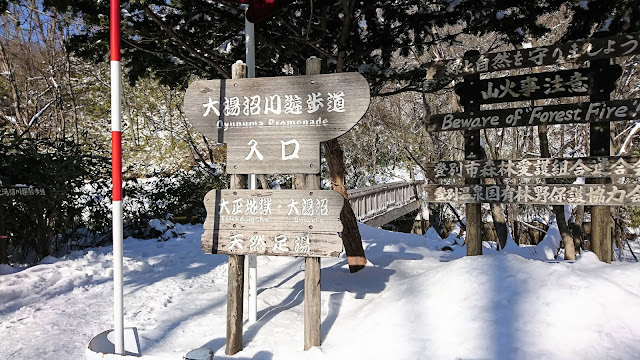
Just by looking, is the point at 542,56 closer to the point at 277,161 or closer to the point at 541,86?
the point at 541,86

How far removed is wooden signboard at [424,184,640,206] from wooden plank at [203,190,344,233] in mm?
2181

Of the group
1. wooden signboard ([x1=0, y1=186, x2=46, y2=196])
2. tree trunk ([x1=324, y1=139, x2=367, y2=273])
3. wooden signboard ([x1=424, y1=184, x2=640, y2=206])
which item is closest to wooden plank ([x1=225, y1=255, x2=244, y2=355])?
tree trunk ([x1=324, y1=139, x2=367, y2=273])

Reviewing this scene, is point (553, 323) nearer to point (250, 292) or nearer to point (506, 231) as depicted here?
point (250, 292)

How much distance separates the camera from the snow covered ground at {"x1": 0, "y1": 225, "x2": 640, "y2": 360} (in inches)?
104

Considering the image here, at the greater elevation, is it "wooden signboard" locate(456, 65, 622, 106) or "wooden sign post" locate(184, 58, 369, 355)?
"wooden signboard" locate(456, 65, 622, 106)

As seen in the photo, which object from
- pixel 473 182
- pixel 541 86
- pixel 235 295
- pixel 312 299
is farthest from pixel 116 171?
pixel 541 86

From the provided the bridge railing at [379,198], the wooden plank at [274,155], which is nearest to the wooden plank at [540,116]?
the wooden plank at [274,155]

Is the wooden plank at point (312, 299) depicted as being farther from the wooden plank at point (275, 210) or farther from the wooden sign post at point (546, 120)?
the wooden sign post at point (546, 120)

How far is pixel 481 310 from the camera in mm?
2912

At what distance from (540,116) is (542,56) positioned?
65 centimetres

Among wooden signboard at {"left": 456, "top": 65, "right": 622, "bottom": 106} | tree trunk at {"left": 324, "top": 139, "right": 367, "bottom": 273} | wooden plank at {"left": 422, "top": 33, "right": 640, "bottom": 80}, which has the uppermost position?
wooden plank at {"left": 422, "top": 33, "right": 640, "bottom": 80}

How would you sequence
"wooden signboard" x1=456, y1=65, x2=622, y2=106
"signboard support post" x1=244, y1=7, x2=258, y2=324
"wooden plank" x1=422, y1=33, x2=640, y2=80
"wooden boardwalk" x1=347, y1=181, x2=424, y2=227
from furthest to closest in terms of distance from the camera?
"wooden boardwalk" x1=347, y1=181, x2=424, y2=227 → "wooden signboard" x1=456, y1=65, x2=622, y2=106 → "wooden plank" x1=422, y1=33, x2=640, y2=80 → "signboard support post" x1=244, y1=7, x2=258, y2=324

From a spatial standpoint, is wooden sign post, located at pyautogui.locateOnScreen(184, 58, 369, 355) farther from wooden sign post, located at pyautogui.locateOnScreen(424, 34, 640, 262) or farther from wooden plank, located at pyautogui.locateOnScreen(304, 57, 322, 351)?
wooden sign post, located at pyautogui.locateOnScreen(424, 34, 640, 262)

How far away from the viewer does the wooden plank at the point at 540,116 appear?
4129mm
